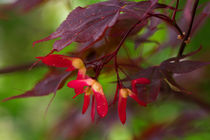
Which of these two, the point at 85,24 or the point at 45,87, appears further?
the point at 45,87

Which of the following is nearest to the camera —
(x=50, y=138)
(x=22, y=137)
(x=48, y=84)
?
(x=48, y=84)

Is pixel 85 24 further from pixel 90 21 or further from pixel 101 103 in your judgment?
pixel 101 103

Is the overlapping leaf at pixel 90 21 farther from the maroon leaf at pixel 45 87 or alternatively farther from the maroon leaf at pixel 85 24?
the maroon leaf at pixel 45 87

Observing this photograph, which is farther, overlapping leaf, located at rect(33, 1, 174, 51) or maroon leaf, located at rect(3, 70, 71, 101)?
maroon leaf, located at rect(3, 70, 71, 101)

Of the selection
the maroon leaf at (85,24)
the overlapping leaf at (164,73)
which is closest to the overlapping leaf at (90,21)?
the maroon leaf at (85,24)

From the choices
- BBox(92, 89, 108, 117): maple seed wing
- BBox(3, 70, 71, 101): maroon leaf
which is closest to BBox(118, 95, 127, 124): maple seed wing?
BBox(92, 89, 108, 117): maple seed wing

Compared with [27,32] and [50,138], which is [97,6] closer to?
[50,138]

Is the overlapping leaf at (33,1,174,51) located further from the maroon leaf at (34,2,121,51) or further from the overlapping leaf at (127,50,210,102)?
the overlapping leaf at (127,50,210,102)

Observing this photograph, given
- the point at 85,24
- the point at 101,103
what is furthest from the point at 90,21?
the point at 101,103

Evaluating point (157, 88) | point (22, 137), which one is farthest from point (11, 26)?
point (157, 88)

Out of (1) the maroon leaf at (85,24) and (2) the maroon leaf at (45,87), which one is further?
(2) the maroon leaf at (45,87)

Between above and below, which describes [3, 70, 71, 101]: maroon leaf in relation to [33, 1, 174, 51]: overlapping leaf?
below
